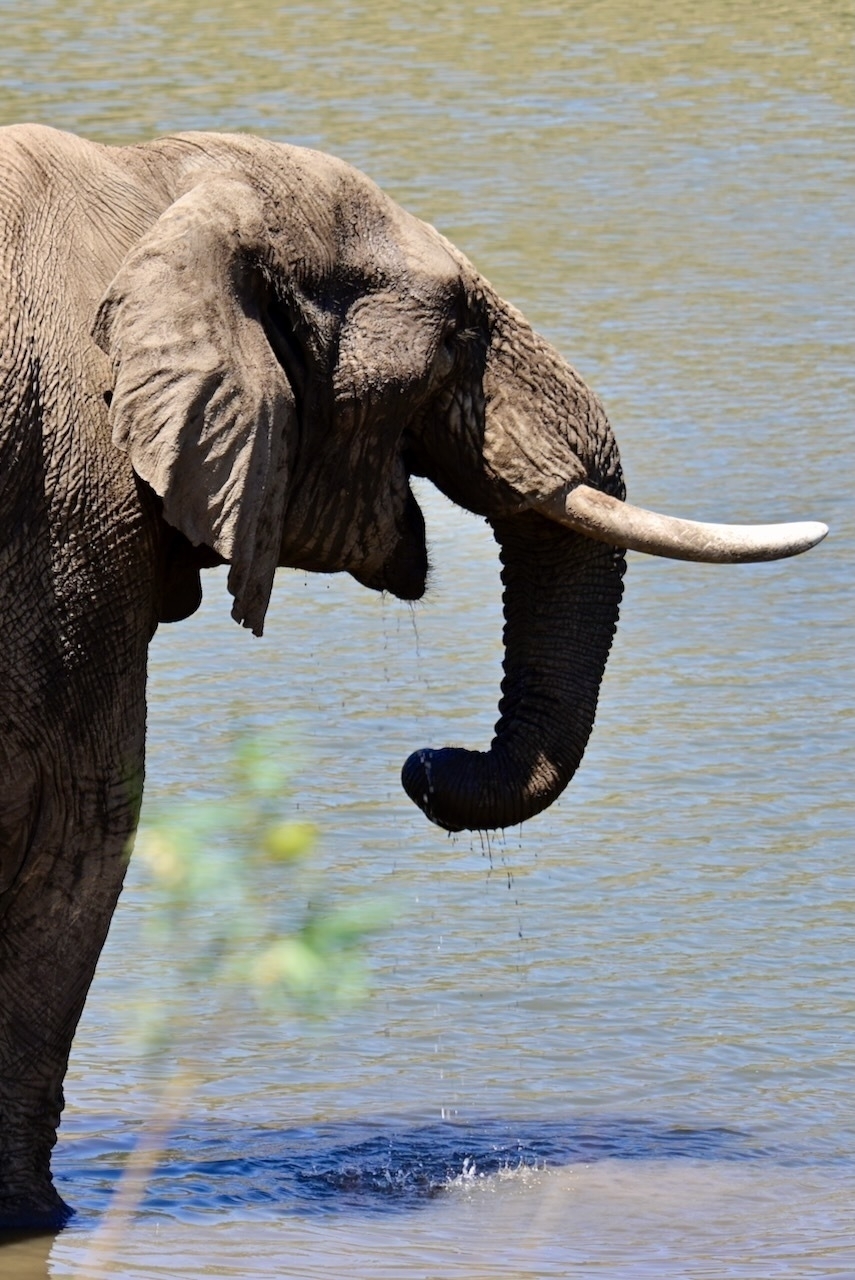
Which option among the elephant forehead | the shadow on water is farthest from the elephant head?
the shadow on water

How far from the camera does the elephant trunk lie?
5852 millimetres

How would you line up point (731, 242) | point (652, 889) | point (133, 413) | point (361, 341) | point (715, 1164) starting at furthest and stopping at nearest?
point (731, 242)
point (652, 889)
point (715, 1164)
point (361, 341)
point (133, 413)

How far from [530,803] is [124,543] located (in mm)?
1048

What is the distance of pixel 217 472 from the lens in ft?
17.0

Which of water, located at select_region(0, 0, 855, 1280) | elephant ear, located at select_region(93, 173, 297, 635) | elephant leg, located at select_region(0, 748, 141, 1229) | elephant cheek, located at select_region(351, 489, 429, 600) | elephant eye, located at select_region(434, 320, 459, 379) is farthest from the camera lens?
water, located at select_region(0, 0, 855, 1280)

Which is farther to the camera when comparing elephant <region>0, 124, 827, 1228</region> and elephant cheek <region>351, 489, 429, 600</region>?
elephant cheek <region>351, 489, 429, 600</region>

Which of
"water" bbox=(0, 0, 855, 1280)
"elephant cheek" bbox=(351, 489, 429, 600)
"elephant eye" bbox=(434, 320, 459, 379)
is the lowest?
"water" bbox=(0, 0, 855, 1280)

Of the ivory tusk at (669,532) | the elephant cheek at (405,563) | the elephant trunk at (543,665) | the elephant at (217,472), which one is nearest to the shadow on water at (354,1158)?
the elephant at (217,472)

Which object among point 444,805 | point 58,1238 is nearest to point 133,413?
point 444,805

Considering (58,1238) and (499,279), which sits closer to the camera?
(58,1238)

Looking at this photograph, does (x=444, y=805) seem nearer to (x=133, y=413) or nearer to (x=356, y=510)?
(x=356, y=510)

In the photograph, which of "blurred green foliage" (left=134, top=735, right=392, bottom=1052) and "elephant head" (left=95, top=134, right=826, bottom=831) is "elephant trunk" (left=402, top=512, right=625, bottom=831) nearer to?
"elephant head" (left=95, top=134, right=826, bottom=831)

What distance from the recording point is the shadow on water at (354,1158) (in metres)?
6.01

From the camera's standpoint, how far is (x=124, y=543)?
207 inches
